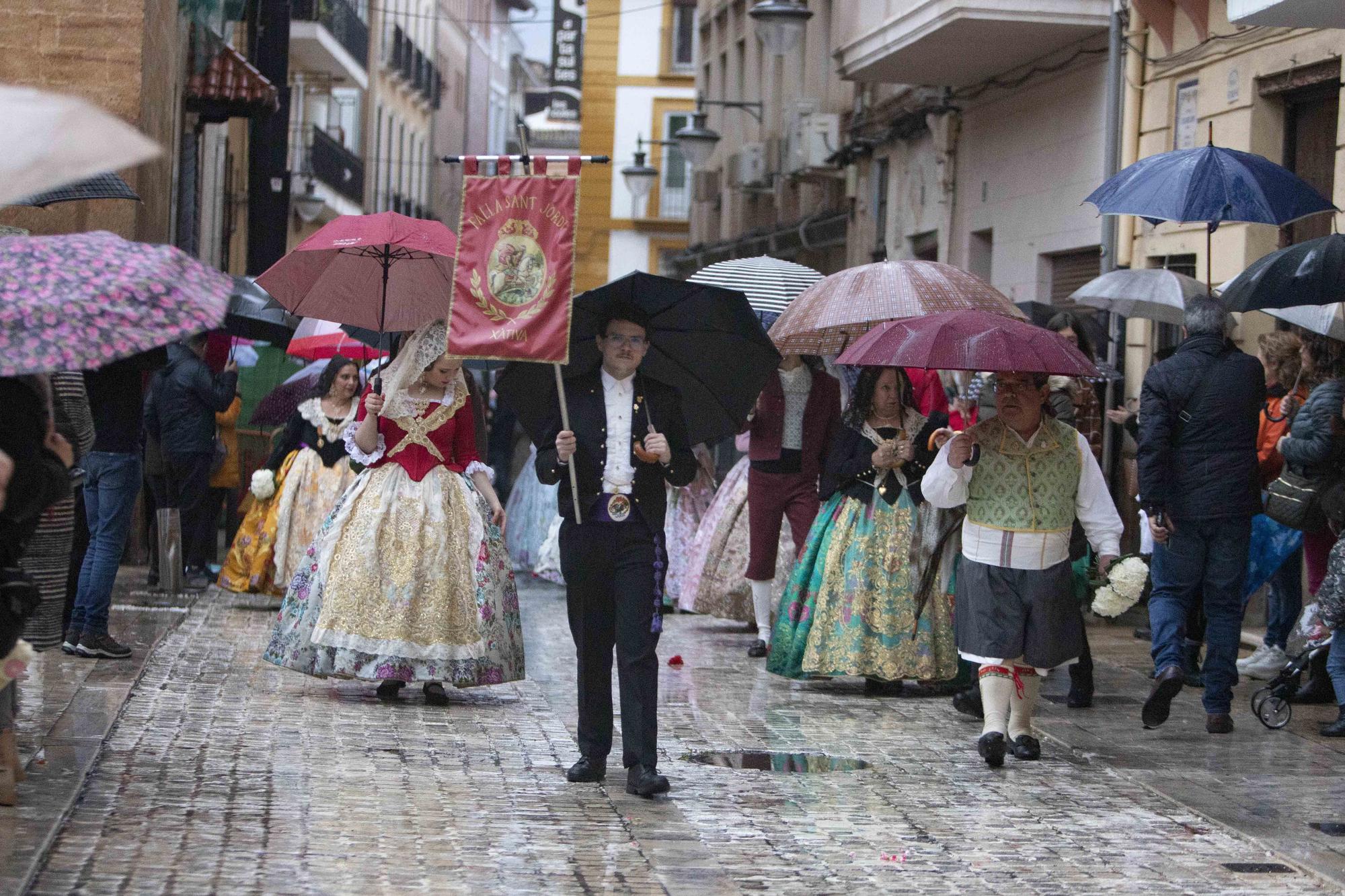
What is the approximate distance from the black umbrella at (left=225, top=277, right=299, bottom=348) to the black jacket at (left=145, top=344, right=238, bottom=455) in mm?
423

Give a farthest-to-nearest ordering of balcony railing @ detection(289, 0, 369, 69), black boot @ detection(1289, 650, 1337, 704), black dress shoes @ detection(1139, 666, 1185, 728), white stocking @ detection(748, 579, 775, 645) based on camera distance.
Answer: balcony railing @ detection(289, 0, 369, 69) → white stocking @ detection(748, 579, 775, 645) → black boot @ detection(1289, 650, 1337, 704) → black dress shoes @ detection(1139, 666, 1185, 728)

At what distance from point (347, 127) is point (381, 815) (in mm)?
37780

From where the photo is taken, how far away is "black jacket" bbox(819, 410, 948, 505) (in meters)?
10.4

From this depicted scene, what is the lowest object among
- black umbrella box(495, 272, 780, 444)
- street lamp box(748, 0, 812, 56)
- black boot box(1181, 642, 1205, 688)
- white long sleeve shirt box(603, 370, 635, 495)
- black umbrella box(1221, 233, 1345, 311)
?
black boot box(1181, 642, 1205, 688)

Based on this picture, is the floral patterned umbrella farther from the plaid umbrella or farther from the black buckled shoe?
the black buckled shoe

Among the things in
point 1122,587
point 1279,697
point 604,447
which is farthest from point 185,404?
point 1279,697

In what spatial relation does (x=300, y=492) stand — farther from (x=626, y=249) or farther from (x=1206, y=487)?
(x=626, y=249)

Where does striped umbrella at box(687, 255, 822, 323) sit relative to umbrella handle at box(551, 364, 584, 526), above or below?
above

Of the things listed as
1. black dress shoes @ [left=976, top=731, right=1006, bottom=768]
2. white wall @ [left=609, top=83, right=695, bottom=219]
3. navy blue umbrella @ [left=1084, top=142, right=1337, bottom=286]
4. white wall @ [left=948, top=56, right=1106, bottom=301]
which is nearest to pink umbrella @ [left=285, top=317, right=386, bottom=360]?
white wall @ [left=948, top=56, right=1106, bottom=301]

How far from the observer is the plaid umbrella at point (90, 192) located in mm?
9523

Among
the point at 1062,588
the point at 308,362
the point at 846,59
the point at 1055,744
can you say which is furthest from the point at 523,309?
the point at 846,59

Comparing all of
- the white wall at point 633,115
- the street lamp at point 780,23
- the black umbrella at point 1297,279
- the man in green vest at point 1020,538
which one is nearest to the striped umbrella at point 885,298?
the black umbrella at point 1297,279

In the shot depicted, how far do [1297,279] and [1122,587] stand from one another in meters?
2.06

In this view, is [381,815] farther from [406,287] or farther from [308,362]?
[308,362]
